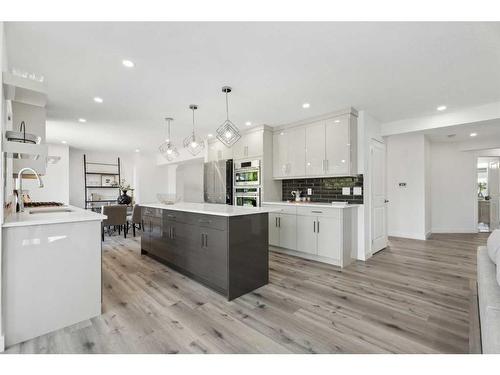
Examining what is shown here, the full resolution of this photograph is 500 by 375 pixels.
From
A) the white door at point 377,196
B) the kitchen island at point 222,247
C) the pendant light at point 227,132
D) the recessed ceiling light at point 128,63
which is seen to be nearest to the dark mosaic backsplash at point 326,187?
the white door at point 377,196

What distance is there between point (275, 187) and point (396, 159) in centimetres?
315

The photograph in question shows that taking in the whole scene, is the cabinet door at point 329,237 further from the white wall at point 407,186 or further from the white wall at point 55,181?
the white wall at point 55,181

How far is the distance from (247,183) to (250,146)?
0.76 metres

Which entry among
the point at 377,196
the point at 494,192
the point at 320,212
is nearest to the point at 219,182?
the point at 320,212

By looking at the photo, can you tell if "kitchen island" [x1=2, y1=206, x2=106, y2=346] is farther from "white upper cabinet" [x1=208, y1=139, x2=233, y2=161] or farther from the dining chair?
"white upper cabinet" [x1=208, y1=139, x2=233, y2=161]

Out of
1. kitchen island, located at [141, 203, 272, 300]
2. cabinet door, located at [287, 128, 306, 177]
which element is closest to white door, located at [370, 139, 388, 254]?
cabinet door, located at [287, 128, 306, 177]

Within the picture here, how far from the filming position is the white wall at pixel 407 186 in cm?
533

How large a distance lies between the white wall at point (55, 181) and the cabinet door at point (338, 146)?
6.88 meters

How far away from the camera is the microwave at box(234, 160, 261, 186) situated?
477 cm
